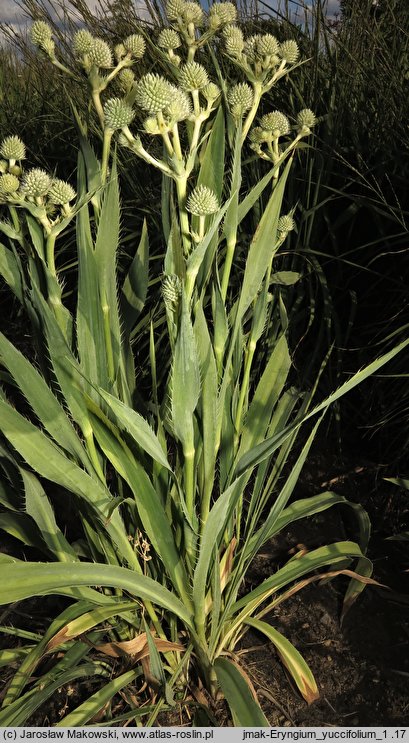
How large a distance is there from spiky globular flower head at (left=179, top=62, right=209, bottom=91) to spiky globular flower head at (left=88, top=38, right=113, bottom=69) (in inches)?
4.9

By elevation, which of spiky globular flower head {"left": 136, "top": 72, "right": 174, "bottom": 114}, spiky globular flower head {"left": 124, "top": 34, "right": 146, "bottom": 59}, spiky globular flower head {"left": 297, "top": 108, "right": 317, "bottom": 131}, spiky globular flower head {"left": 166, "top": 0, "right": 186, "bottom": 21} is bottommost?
spiky globular flower head {"left": 297, "top": 108, "right": 317, "bottom": 131}

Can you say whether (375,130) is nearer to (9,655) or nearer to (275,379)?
(275,379)

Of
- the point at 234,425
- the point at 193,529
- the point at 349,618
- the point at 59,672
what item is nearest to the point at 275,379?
the point at 234,425

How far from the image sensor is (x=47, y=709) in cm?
116

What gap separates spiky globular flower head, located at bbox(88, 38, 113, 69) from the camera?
2.95 feet

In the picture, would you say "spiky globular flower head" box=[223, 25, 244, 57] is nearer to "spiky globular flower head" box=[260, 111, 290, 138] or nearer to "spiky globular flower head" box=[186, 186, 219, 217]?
"spiky globular flower head" box=[260, 111, 290, 138]

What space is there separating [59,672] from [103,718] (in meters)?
0.13

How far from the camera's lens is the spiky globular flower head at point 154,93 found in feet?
2.44

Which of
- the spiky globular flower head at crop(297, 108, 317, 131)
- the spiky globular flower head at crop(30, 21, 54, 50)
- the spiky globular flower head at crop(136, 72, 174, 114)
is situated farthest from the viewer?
the spiky globular flower head at crop(297, 108, 317, 131)

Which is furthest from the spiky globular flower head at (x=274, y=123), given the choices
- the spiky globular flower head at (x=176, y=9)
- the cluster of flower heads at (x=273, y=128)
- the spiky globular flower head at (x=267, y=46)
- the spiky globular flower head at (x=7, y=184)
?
the spiky globular flower head at (x=7, y=184)

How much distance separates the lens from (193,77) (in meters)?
0.86

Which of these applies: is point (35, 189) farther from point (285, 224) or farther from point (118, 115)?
point (285, 224)

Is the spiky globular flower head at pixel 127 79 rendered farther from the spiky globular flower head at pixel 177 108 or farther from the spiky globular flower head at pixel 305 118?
the spiky globular flower head at pixel 305 118

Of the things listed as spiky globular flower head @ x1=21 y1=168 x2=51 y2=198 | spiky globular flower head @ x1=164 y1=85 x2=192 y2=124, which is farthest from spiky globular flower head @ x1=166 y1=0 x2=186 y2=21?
spiky globular flower head @ x1=21 y1=168 x2=51 y2=198
